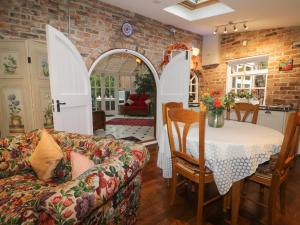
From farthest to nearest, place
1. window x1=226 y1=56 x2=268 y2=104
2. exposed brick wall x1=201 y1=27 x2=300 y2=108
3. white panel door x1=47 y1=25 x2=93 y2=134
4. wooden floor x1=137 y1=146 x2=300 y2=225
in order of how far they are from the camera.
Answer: window x1=226 y1=56 x2=268 y2=104 → exposed brick wall x1=201 y1=27 x2=300 y2=108 → white panel door x1=47 y1=25 x2=93 y2=134 → wooden floor x1=137 y1=146 x2=300 y2=225

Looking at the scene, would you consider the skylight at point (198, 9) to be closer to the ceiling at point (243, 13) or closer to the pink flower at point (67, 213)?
the ceiling at point (243, 13)

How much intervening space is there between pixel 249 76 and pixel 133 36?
298 centimetres

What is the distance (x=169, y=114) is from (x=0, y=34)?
97.0 inches

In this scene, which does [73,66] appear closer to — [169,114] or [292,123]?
[169,114]

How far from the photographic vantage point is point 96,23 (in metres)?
2.98

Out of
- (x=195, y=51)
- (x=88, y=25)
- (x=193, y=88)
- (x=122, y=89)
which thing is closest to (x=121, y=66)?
(x=122, y=89)

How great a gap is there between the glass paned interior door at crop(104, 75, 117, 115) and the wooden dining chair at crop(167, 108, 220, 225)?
22.4 ft

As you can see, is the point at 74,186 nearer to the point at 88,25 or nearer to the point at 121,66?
the point at 88,25

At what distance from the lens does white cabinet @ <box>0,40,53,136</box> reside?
2553 millimetres

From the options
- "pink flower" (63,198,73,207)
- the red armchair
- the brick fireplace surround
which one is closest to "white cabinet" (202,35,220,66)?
the brick fireplace surround

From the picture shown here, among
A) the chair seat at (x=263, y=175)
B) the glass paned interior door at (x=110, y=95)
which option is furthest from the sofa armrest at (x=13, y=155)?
the glass paned interior door at (x=110, y=95)

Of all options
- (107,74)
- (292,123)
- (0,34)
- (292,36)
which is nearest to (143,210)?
(292,123)

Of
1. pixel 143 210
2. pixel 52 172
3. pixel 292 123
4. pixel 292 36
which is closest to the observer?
pixel 292 123

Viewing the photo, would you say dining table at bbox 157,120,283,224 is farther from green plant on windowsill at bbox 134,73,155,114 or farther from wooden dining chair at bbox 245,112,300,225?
green plant on windowsill at bbox 134,73,155,114
